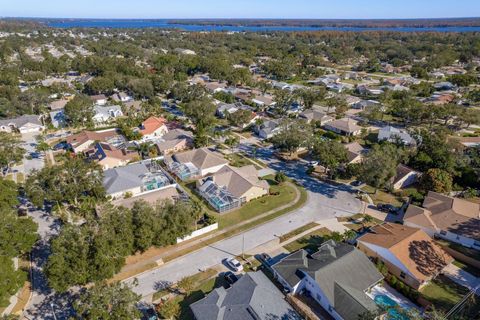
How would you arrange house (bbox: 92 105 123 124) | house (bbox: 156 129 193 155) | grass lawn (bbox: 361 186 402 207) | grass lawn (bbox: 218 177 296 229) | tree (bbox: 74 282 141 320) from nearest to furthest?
tree (bbox: 74 282 141 320) < grass lawn (bbox: 218 177 296 229) < grass lawn (bbox: 361 186 402 207) < house (bbox: 156 129 193 155) < house (bbox: 92 105 123 124)

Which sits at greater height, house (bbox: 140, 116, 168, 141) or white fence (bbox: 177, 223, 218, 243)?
house (bbox: 140, 116, 168, 141)

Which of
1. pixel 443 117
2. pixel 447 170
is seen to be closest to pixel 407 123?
pixel 443 117

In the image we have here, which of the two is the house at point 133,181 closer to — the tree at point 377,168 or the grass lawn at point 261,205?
the grass lawn at point 261,205

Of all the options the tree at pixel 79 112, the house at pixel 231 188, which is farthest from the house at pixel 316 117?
the tree at pixel 79 112

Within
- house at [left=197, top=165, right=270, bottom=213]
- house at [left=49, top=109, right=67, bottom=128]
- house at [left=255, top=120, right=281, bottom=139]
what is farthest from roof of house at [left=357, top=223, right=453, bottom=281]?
house at [left=49, top=109, right=67, bottom=128]

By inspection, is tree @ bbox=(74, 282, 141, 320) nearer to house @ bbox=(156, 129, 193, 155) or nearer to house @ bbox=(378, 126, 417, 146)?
→ house @ bbox=(156, 129, 193, 155)

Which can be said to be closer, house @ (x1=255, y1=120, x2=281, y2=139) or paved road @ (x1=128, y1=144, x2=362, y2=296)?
paved road @ (x1=128, y1=144, x2=362, y2=296)
